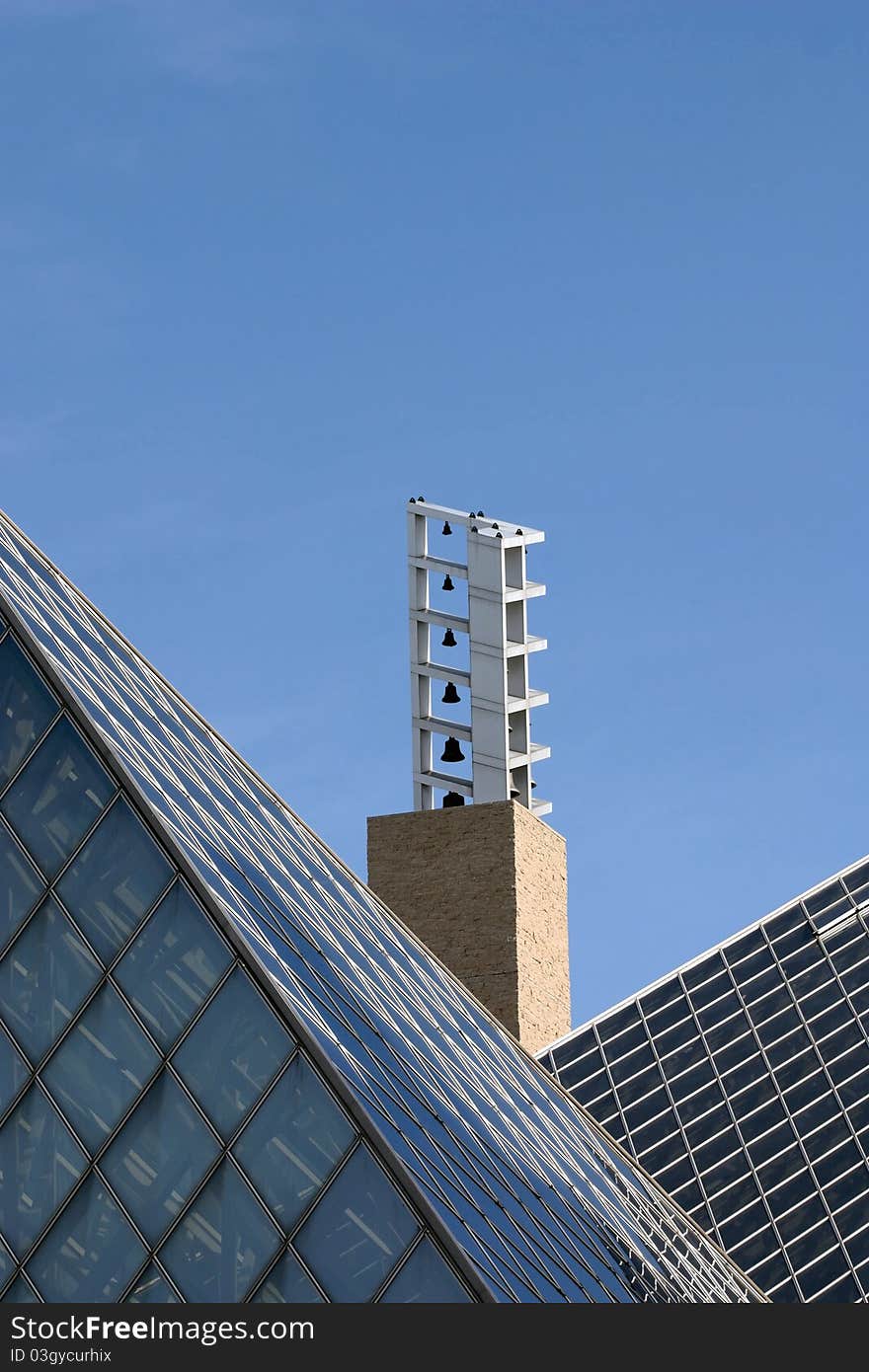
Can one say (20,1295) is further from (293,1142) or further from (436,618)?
(436,618)

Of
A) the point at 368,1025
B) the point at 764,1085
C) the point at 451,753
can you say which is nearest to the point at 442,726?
the point at 451,753

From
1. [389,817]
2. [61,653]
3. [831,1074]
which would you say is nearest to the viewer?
[61,653]

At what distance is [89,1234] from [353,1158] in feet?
7.78

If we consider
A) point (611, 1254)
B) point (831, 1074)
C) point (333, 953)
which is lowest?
point (611, 1254)

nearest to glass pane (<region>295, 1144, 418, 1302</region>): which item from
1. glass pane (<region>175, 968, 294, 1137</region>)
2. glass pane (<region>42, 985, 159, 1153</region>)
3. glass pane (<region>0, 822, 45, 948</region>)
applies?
glass pane (<region>175, 968, 294, 1137</region>)

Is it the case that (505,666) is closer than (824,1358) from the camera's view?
No

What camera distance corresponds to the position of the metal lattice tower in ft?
168

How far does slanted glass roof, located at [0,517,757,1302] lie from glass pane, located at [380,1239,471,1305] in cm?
24

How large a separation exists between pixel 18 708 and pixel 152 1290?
18.7 feet

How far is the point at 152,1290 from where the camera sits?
65.3ft

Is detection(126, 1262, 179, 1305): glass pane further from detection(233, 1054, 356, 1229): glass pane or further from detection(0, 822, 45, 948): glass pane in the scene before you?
detection(0, 822, 45, 948): glass pane

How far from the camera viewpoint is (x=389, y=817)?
49875mm

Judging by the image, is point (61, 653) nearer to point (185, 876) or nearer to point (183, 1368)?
point (185, 876)

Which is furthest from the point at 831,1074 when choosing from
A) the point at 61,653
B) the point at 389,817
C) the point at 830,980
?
the point at 61,653
